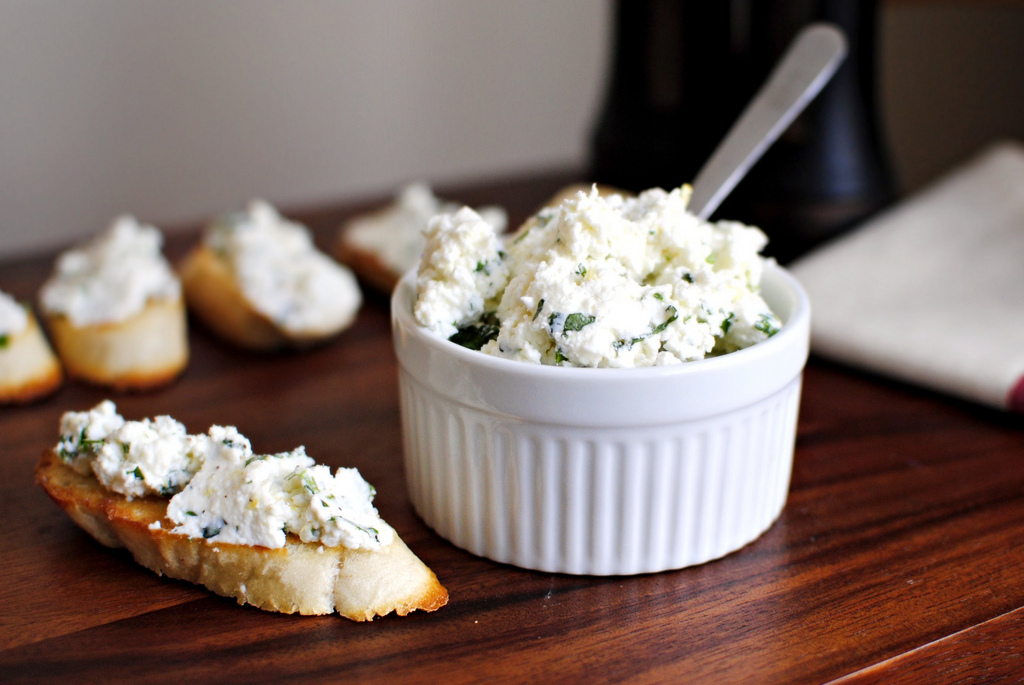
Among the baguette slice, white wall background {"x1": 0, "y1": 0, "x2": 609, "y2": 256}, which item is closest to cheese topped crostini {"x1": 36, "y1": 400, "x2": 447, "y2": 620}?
the baguette slice

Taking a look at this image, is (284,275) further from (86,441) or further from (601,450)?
(601,450)

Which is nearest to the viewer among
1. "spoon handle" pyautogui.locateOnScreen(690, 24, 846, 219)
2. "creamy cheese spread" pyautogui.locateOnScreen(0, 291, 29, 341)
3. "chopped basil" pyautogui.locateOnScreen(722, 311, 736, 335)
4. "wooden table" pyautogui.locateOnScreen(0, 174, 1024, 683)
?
"wooden table" pyautogui.locateOnScreen(0, 174, 1024, 683)

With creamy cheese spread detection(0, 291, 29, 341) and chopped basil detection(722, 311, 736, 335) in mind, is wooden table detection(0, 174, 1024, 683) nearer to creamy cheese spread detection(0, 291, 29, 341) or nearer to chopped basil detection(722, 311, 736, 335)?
creamy cheese spread detection(0, 291, 29, 341)

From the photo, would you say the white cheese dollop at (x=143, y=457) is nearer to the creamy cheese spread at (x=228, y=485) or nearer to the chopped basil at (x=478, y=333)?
the creamy cheese spread at (x=228, y=485)

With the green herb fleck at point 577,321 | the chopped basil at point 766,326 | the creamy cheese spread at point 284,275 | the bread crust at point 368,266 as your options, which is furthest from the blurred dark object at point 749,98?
the green herb fleck at point 577,321

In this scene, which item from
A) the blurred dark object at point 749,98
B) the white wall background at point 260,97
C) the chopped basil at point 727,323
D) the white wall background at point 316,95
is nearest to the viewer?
the chopped basil at point 727,323

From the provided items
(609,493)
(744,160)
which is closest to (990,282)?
(744,160)

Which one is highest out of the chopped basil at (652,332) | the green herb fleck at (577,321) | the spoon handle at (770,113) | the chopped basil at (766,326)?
the spoon handle at (770,113)
